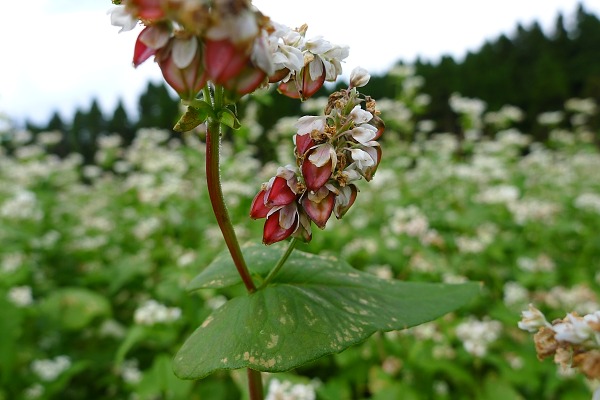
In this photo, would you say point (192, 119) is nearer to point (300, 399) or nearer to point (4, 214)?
point (300, 399)

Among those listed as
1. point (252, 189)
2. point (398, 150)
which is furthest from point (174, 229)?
point (398, 150)

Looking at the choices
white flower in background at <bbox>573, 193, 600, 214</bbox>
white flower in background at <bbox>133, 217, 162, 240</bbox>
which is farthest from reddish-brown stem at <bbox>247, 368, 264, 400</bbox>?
→ white flower in background at <bbox>573, 193, 600, 214</bbox>

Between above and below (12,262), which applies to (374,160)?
below

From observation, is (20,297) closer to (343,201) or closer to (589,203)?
(343,201)

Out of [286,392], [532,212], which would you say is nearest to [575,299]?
[532,212]

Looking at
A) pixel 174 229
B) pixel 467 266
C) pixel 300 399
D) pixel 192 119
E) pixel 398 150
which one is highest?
pixel 398 150

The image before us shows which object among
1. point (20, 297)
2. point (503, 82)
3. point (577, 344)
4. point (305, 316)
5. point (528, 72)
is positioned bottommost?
point (577, 344)
